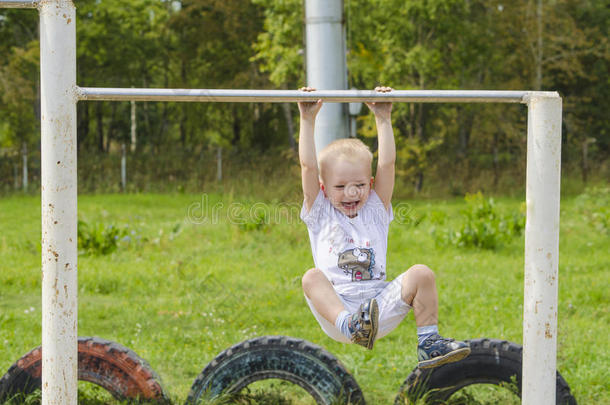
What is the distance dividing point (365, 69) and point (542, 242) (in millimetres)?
14198

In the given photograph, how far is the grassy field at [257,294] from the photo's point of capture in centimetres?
507

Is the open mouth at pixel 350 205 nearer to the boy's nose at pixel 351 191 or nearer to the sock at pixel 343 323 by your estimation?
the boy's nose at pixel 351 191

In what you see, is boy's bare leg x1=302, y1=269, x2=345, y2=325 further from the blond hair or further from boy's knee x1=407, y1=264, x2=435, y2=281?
the blond hair

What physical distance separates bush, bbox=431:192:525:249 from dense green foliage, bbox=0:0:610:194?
5.15 m

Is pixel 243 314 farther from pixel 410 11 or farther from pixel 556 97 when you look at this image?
pixel 410 11

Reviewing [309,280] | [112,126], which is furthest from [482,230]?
[112,126]

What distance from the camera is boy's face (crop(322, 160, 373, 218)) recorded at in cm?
335

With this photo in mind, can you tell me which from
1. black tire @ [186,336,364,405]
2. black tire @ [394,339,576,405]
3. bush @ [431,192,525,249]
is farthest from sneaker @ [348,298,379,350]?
bush @ [431,192,525,249]

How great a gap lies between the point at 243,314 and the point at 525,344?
3530 mm

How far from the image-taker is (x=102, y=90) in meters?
2.91

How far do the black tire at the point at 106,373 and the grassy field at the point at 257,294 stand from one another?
517 millimetres

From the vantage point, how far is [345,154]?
3340 millimetres

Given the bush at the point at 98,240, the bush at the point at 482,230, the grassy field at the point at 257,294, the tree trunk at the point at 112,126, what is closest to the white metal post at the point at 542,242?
the grassy field at the point at 257,294

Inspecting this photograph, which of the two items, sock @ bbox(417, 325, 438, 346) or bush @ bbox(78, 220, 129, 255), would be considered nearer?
sock @ bbox(417, 325, 438, 346)
